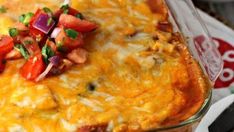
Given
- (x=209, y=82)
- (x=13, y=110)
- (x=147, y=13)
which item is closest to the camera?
(x=13, y=110)

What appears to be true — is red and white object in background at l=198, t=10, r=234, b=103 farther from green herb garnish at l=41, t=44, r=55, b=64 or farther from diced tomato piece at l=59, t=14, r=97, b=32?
green herb garnish at l=41, t=44, r=55, b=64

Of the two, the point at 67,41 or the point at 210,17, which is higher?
the point at 67,41

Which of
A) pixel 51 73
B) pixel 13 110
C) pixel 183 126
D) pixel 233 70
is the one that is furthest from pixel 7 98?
pixel 233 70

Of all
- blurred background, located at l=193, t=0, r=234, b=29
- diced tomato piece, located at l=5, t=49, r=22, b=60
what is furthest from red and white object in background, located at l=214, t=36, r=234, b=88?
diced tomato piece, located at l=5, t=49, r=22, b=60

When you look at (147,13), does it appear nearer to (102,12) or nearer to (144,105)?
(102,12)

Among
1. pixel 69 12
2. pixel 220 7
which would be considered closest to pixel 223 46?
pixel 220 7

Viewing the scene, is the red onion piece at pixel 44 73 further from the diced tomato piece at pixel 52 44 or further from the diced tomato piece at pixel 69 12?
the diced tomato piece at pixel 69 12

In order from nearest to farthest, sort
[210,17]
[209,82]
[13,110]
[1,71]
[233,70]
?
[13,110] < [1,71] < [209,82] < [233,70] < [210,17]
